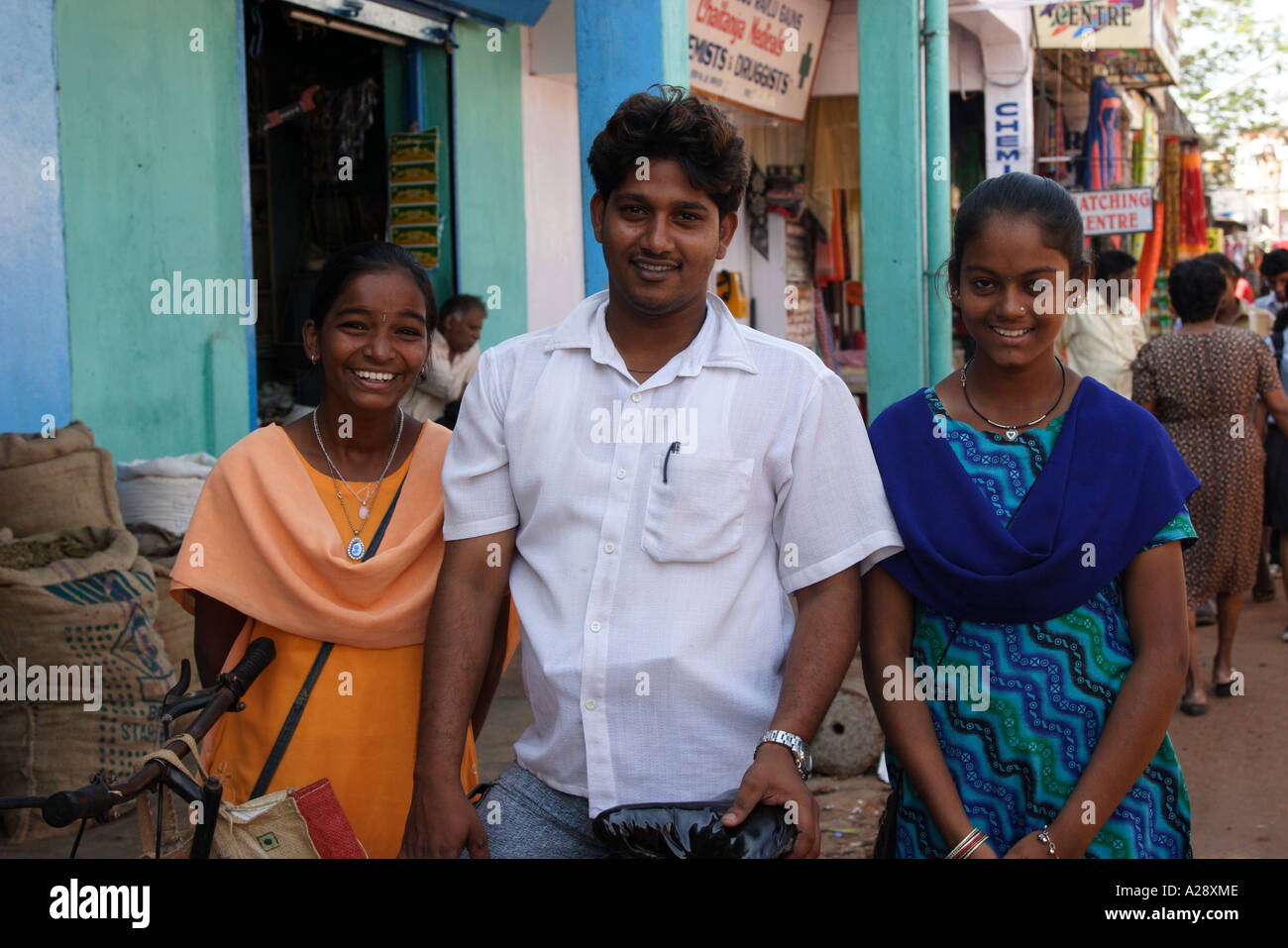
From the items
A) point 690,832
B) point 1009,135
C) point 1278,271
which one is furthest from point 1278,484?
point 690,832

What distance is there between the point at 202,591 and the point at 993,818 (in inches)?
57.8

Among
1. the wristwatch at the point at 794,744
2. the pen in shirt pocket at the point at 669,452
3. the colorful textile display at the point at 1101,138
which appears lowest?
the wristwatch at the point at 794,744

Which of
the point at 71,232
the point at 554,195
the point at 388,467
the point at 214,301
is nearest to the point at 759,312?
the point at 554,195

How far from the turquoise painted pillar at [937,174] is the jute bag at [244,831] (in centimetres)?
536

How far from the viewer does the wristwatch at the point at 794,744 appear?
1902 mm

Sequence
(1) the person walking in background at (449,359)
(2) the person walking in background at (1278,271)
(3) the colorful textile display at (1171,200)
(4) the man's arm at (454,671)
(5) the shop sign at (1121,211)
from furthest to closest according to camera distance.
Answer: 1. (3) the colorful textile display at (1171,200)
2. (5) the shop sign at (1121,211)
3. (2) the person walking in background at (1278,271)
4. (1) the person walking in background at (449,359)
5. (4) the man's arm at (454,671)

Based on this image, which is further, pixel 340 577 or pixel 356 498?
pixel 356 498

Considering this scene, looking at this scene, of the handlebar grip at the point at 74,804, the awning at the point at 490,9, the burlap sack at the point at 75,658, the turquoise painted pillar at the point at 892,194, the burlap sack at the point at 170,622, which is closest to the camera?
the handlebar grip at the point at 74,804

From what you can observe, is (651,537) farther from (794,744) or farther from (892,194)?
(892,194)

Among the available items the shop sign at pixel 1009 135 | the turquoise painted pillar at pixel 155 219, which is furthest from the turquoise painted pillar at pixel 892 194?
the shop sign at pixel 1009 135

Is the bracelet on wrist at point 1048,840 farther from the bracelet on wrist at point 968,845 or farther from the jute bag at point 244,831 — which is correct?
the jute bag at point 244,831

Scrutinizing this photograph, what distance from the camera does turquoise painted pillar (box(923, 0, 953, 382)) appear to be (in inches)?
268

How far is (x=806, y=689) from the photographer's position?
1958 millimetres

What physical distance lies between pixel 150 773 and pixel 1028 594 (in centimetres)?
136
